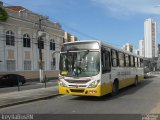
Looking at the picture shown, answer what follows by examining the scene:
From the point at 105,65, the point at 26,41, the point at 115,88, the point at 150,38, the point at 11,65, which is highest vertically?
the point at 150,38

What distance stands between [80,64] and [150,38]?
67.6 metres

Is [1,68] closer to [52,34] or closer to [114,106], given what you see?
[52,34]

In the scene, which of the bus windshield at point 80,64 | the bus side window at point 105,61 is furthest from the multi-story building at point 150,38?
the bus windshield at point 80,64

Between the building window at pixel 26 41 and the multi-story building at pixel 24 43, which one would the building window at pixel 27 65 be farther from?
the building window at pixel 26 41

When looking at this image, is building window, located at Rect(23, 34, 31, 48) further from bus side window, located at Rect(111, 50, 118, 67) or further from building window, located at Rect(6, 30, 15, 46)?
bus side window, located at Rect(111, 50, 118, 67)

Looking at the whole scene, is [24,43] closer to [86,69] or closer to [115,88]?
[115,88]

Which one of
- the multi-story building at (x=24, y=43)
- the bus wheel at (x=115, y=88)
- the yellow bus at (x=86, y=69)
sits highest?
the multi-story building at (x=24, y=43)

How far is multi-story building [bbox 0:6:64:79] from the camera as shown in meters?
47.1

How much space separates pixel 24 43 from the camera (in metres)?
51.6

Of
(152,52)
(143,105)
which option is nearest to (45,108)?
(143,105)

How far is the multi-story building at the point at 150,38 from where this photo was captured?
75.9m

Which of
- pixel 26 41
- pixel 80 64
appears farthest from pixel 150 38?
pixel 80 64

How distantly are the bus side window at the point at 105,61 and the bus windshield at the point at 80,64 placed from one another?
50cm

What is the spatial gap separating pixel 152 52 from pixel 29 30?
Answer: 45242mm
